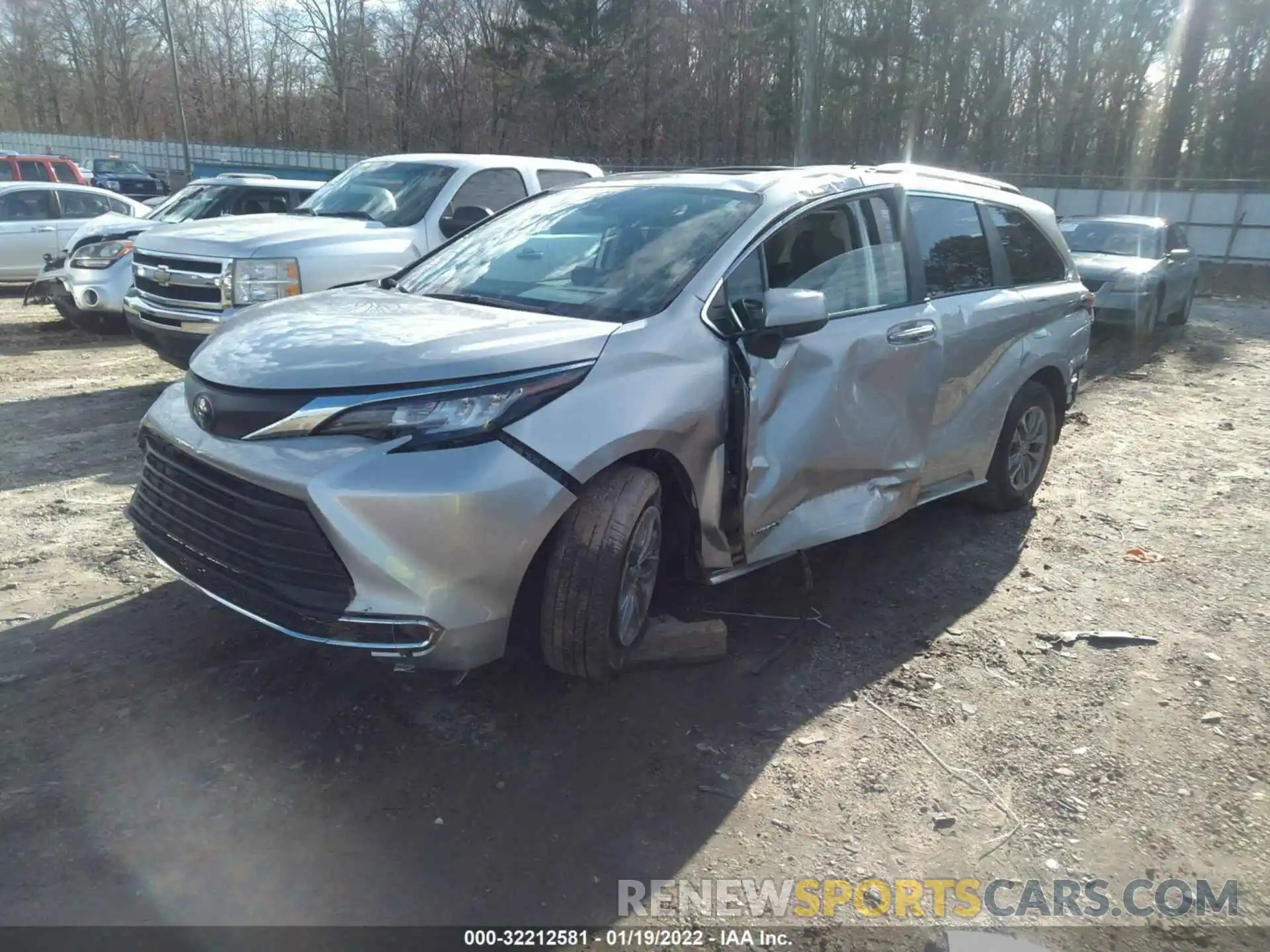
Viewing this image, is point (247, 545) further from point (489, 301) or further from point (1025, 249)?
point (1025, 249)

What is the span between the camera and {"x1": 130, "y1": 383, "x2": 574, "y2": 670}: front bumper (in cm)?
282

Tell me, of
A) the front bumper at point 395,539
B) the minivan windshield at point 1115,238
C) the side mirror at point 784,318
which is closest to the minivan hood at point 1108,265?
the minivan windshield at point 1115,238

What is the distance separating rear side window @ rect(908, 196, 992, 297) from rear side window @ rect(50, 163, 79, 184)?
61.2 feet

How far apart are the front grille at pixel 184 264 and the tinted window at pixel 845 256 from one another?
4610mm

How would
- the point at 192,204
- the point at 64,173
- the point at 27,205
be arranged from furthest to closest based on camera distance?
the point at 64,173, the point at 27,205, the point at 192,204

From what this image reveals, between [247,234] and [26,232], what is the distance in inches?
330

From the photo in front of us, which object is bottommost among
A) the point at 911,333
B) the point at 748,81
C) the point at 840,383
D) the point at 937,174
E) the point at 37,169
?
the point at 840,383

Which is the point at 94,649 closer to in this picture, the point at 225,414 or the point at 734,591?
the point at 225,414

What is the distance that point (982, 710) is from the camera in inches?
144

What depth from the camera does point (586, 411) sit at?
10.2 feet

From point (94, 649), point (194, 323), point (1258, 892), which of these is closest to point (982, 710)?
point (1258, 892)

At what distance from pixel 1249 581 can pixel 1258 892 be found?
269cm

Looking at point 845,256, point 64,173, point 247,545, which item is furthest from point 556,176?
point 64,173

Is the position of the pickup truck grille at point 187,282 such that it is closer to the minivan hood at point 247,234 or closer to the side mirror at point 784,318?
the minivan hood at point 247,234
